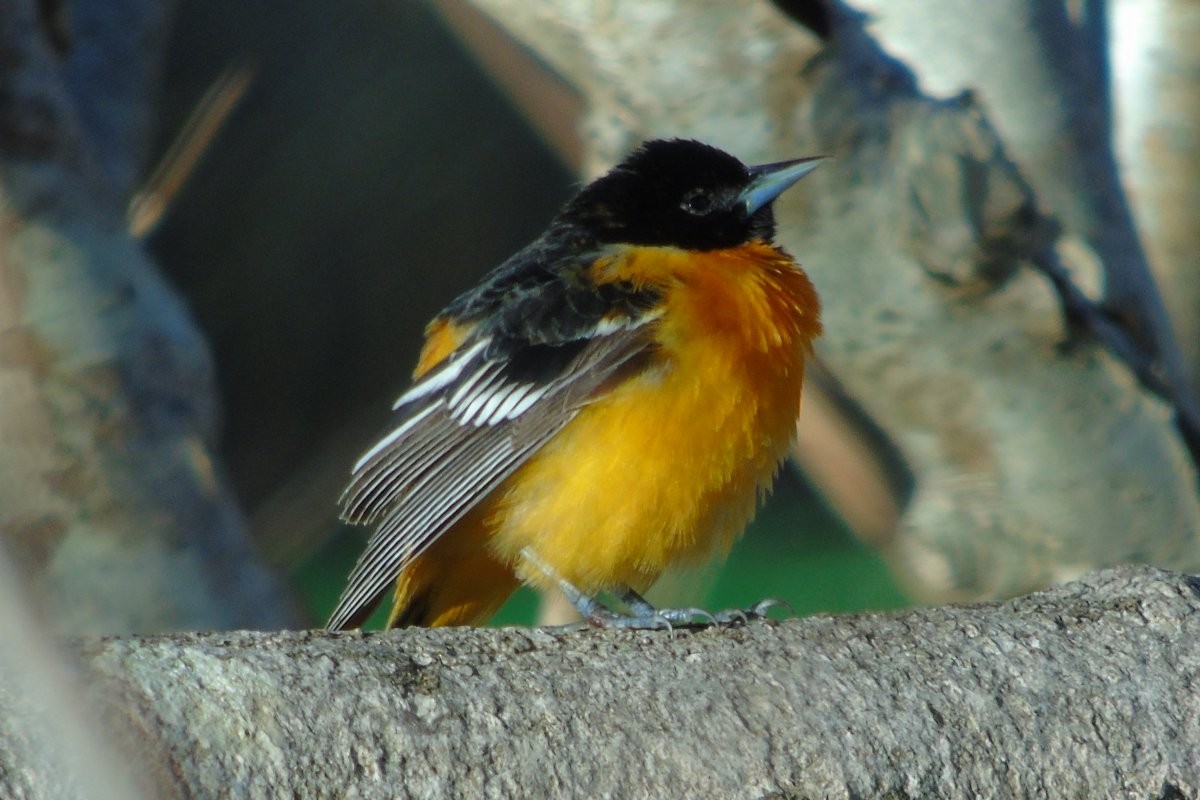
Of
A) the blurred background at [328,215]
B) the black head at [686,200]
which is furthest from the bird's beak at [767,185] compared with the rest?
the blurred background at [328,215]

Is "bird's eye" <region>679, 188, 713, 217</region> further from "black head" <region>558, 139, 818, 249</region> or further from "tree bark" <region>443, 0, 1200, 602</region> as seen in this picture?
"tree bark" <region>443, 0, 1200, 602</region>

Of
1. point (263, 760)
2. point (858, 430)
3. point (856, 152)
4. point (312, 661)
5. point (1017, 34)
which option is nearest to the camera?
point (263, 760)

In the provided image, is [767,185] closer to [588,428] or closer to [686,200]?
[686,200]

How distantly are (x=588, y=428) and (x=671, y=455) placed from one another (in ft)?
0.84

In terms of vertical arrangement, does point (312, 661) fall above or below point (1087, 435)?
above

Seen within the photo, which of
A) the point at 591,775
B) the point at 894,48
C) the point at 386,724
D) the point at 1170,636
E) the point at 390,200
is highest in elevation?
the point at 386,724

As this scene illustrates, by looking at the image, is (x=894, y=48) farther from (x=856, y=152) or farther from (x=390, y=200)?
(x=390, y=200)

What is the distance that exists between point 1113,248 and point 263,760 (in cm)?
425

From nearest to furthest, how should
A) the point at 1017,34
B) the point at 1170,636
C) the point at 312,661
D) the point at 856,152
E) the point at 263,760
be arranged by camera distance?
the point at 263,760 < the point at 312,661 < the point at 1170,636 < the point at 856,152 < the point at 1017,34

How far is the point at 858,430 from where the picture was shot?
584 centimetres

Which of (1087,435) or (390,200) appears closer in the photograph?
(1087,435)

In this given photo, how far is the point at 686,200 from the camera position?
437 cm

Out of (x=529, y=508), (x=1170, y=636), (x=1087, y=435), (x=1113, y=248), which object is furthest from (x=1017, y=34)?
(x=1170, y=636)

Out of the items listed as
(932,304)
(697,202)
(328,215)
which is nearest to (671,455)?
(697,202)
